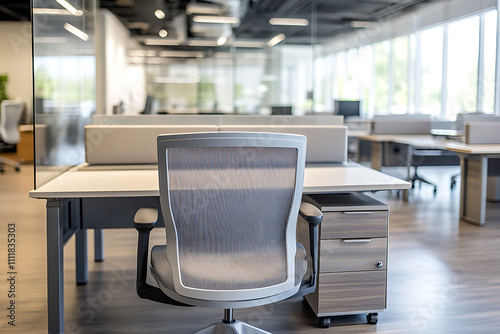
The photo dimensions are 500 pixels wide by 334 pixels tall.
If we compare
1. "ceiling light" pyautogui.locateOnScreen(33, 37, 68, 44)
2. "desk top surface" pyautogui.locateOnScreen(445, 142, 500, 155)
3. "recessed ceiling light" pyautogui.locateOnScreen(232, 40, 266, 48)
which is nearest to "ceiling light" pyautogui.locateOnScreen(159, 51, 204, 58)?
"recessed ceiling light" pyautogui.locateOnScreen(232, 40, 266, 48)

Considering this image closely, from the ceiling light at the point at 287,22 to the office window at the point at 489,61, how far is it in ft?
10.8

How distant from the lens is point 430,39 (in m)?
10.8

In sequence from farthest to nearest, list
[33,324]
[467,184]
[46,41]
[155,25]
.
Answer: [155,25], [467,184], [46,41], [33,324]

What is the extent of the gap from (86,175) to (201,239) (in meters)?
1.19

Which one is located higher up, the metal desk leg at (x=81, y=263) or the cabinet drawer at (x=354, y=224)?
the cabinet drawer at (x=354, y=224)

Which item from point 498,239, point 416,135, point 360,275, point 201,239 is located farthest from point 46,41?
point 416,135

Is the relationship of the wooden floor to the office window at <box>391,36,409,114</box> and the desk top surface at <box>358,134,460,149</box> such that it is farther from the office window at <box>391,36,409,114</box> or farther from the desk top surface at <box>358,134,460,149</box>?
the office window at <box>391,36,409,114</box>

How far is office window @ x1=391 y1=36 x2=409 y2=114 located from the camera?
11797 millimetres

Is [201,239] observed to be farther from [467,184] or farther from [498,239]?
[467,184]

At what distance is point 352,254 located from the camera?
257 cm

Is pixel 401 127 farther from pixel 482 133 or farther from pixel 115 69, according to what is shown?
pixel 115 69

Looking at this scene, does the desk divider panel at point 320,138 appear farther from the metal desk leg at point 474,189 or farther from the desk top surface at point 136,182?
the metal desk leg at point 474,189

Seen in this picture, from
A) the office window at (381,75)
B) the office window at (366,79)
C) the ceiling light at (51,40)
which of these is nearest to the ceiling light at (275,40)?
the ceiling light at (51,40)

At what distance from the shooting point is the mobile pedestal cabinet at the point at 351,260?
8.38 ft
